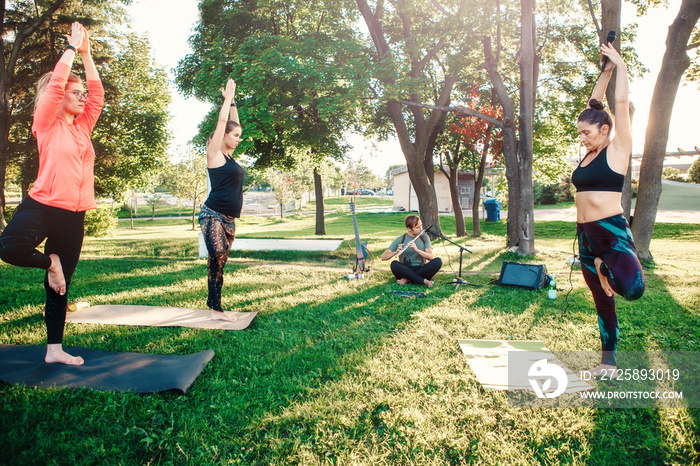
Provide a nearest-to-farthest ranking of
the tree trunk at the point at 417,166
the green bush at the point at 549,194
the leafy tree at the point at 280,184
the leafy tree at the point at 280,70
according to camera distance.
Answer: the leafy tree at the point at 280,70 → the tree trunk at the point at 417,166 → the leafy tree at the point at 280,184 → the green bush at the point at 549,194

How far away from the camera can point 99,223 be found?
16.8m

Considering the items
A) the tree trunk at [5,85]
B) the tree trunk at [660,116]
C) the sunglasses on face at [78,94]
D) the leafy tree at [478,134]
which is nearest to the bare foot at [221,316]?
the sunglasses on face at [78,94]

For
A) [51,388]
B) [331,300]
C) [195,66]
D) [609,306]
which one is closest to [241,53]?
[195,66]

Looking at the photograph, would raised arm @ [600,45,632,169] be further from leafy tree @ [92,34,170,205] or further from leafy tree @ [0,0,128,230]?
leafy tree @ [92,34,170,205]

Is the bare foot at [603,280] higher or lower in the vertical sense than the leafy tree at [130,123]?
lower

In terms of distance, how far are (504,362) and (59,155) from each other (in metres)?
4.01

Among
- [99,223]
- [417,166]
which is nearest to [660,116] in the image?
[417,166]

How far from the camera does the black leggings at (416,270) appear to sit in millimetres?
6445

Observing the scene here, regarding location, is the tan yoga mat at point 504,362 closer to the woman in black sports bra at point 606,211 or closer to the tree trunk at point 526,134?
the woman in black sports bra at point 606,211

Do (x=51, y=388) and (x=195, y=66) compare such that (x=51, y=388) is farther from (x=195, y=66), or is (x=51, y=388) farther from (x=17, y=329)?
(x=195, y=66)

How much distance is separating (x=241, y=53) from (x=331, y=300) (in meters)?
8.12

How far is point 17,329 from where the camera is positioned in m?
3.86

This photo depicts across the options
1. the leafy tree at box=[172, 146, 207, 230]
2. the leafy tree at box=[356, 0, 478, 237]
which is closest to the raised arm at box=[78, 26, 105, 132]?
the leafy tree at box=[356, 0, 478, 237]

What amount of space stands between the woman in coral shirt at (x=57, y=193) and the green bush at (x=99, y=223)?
15.8 metres
